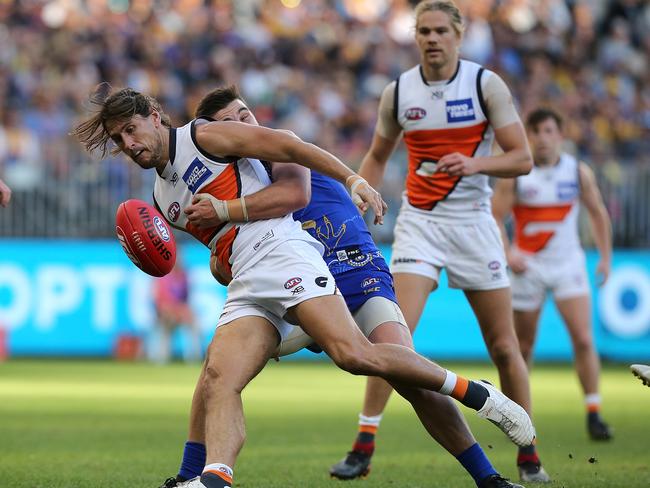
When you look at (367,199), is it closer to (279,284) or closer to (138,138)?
(279,284)

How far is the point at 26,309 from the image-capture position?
19078mm

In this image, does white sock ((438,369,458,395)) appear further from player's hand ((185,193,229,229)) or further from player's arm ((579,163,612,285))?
player's arm ((579,163,612,285))

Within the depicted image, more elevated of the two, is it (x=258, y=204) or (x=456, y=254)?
(x=258, y=204)

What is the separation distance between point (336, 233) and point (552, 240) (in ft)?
15.8

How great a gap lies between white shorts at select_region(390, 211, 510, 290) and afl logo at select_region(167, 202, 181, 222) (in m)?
2.02

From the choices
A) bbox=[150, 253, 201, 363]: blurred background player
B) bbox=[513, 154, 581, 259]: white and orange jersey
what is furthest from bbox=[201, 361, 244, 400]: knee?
bbox=[150, 253, 201, 363]: blurred background player

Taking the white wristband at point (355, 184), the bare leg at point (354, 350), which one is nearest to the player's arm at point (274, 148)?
the white wristband at point (355, 184)

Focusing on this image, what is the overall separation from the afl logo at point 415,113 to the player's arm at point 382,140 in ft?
0.44

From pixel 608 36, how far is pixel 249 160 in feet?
70.7

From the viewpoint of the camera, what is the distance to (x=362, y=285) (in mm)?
6914

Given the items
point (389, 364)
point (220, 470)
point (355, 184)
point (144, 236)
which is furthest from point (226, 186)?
point (220, 470)

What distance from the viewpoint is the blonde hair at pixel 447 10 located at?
26.2 feet

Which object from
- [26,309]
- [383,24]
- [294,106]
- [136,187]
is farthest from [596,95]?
[26,309]

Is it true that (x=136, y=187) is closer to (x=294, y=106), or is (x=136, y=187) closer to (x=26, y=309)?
(x=26, y=309)
